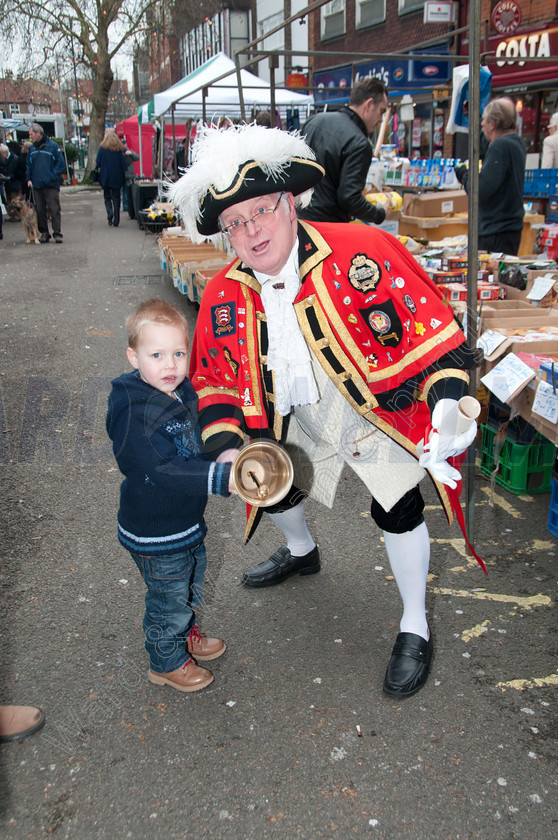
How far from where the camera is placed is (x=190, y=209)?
226cm

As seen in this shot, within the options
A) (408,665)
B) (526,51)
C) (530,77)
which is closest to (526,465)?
(408,665)

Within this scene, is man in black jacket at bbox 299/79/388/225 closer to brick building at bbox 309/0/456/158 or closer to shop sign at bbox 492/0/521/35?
brick building at bbox 309/0/456/158

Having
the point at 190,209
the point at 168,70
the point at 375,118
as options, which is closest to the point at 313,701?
the point at 190,209

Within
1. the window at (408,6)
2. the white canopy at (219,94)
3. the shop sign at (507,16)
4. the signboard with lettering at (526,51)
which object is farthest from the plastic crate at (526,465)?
the window at (408,6)

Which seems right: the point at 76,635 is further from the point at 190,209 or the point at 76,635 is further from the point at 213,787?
the point at 190,209

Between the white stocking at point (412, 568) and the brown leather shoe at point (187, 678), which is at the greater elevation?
the white stocking at point (412, 568)

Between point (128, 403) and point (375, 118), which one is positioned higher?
point (375, 118)

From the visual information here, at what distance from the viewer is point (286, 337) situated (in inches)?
92.5

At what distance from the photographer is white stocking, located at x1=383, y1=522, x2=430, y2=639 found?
2469 mm

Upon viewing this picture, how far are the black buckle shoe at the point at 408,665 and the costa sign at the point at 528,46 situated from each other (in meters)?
11.7

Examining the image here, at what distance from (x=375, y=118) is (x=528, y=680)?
157 inches

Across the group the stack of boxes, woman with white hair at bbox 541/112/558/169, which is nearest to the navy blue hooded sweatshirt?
the stack of boxes

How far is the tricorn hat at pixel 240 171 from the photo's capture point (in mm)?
2129

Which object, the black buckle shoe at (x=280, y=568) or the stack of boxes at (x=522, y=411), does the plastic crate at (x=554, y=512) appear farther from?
the black buckle shoe at (x=280, y=568)
